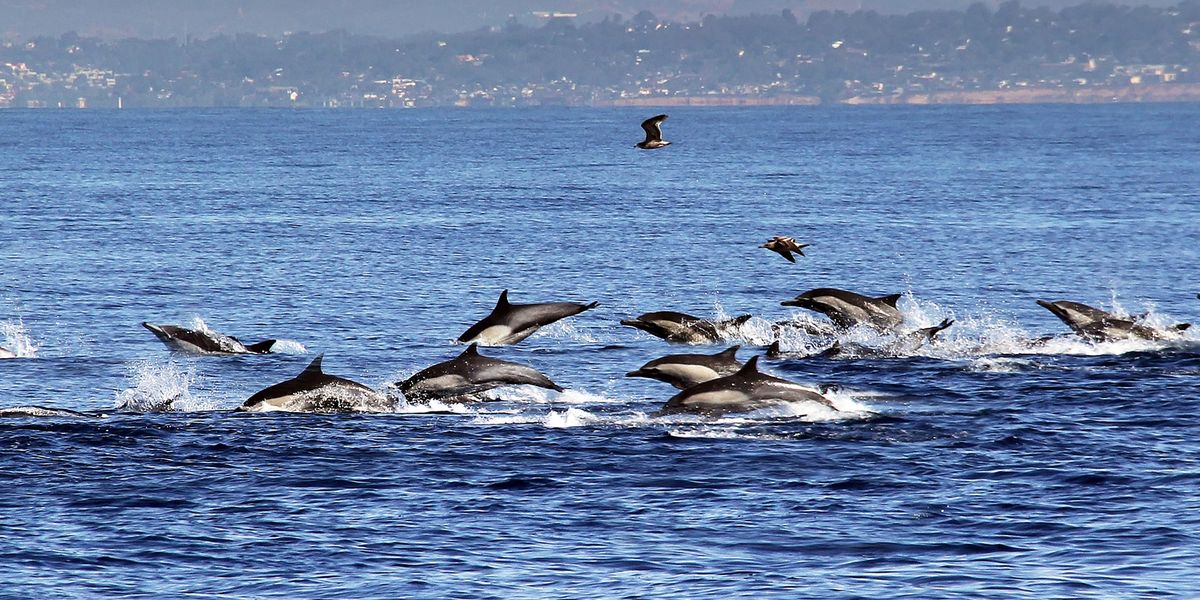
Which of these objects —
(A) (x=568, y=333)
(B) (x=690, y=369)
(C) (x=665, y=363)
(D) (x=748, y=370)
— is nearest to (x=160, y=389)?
(C) (x=665, y=363)

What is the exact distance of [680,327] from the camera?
36094mm

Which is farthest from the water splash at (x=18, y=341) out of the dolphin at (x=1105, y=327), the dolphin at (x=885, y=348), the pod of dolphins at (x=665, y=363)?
the dolphin at (x=1105, y=327)

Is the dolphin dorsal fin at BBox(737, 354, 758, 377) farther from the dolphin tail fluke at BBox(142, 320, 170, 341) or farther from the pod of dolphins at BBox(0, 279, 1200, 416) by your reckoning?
the dolphin tail fluke at BBox(142, 320, 170, 341)

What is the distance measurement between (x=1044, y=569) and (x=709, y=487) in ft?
15.7

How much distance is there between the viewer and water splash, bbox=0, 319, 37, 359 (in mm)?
34656

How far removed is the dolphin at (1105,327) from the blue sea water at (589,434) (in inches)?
33.8

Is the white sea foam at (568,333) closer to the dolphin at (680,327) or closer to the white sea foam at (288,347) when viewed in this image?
the dolphin at (680,327)

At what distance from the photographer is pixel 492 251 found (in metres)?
60.5

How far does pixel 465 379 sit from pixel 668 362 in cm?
348

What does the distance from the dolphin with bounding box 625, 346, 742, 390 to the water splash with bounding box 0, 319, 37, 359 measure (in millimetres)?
13579

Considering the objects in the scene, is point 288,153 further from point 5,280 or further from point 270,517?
point 270,517

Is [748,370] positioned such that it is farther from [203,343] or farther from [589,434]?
[203,343]

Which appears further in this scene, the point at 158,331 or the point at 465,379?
the point at 158,331

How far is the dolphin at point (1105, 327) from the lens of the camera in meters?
33.4
